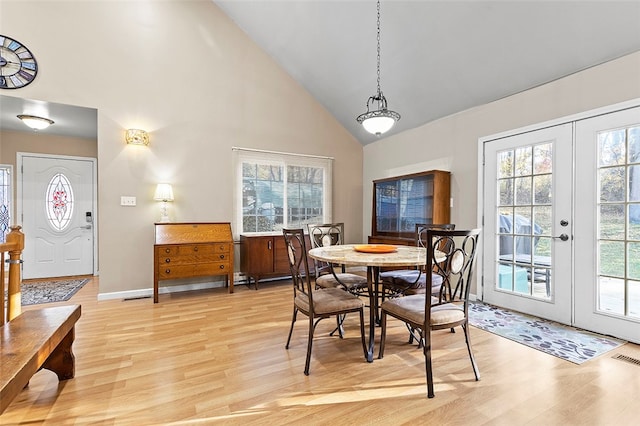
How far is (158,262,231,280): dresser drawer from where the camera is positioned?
3668 mm

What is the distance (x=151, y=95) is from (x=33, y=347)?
3497mm

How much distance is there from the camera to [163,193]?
12.8 feet

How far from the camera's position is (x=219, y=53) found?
14.4 ft

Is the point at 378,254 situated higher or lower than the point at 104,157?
lower

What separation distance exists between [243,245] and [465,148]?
10.9 ft

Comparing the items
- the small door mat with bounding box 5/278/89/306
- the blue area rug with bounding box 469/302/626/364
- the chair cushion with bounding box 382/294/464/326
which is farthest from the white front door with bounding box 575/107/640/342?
the small door mat with bounding box 5/278/89/306

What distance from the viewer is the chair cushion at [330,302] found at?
2.09m

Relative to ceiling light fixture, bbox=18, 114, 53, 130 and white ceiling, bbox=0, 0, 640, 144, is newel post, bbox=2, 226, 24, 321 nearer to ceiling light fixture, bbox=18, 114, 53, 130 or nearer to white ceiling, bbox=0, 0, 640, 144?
white ceiling, bbox=0, 0, 640, 144

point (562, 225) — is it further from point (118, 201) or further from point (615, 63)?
point (118, 201)

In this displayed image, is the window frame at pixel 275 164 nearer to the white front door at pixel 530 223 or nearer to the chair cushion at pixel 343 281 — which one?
the chair cushion at pixel 343 281

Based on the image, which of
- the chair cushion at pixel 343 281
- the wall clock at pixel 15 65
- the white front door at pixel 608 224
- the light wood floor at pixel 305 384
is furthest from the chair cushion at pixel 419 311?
the wall clock at pixel 15 65

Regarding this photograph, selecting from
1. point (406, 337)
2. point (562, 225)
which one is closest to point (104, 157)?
point (406, 337)

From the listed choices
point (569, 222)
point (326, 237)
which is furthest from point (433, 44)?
point (326, 237)

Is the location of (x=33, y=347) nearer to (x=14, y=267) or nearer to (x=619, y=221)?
(x=14, y=267)
